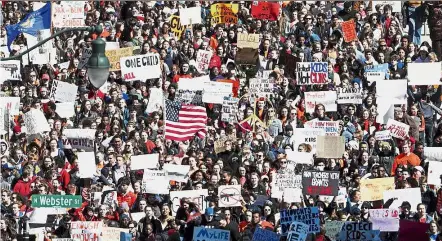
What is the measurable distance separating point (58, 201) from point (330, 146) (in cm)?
443

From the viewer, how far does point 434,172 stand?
109ft

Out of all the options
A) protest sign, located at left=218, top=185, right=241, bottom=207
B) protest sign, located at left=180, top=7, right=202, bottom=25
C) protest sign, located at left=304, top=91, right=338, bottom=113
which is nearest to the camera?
protest sign, located at left=218, top=185, right=241, bottom=207

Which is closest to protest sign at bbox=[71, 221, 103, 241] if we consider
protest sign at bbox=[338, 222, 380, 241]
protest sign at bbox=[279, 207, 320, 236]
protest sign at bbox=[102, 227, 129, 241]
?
protest sign at bbox=[102, 227, 129, 241]

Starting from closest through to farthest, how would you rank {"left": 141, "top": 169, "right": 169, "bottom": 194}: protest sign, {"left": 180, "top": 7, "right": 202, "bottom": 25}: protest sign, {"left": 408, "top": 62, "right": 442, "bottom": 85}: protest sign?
{"left": 141, "top": 169, "right": 169, "bottom": 194}: protest sign → {"left": 408, "top": 62, "right": 442, "bottom": 85}: protest sign → {"left": 180, "top": 7, "right": 202, "bottom": 25}: protest sign

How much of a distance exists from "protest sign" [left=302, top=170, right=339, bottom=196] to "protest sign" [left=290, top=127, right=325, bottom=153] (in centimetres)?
92

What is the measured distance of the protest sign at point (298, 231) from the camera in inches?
1231

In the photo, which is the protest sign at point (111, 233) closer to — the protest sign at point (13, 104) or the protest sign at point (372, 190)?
the protest sign at point (372, 190)

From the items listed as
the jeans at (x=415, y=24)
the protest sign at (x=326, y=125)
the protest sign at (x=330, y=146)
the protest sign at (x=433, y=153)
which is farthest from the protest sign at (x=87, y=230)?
the jeans at (x=415, y=24)

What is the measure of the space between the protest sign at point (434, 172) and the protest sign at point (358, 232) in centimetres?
167

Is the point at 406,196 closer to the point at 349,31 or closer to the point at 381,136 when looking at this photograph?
the point at 381,136

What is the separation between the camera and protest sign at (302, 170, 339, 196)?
32.8m

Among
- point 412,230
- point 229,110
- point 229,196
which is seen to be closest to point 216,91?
point 229,110

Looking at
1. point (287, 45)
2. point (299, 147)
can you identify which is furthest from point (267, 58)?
point (299, 147)

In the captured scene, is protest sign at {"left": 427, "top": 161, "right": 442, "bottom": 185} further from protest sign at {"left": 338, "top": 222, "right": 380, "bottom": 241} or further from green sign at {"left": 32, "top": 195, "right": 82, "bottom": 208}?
green sign at {"left": 32, "top": 195, "right": 82, "bottom": 208}
